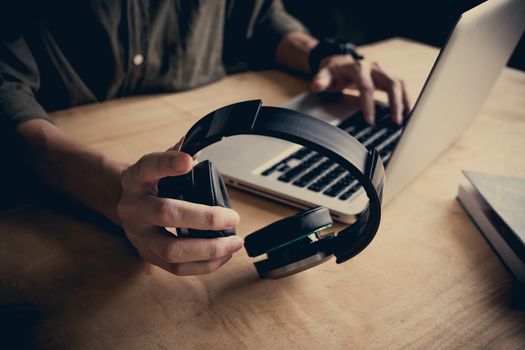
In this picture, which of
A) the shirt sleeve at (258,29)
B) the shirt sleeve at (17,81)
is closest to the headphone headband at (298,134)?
the shirt sleeve at (17,81)

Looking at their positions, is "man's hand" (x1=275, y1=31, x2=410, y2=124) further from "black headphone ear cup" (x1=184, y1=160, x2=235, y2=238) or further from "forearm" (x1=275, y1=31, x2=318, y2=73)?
"black headphone ear cup" (x1=184, y1=160, x2=235, y2=238)

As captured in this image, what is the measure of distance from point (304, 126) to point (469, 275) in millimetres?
349

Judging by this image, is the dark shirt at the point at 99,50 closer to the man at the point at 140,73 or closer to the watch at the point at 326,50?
the man at the point at 140,73

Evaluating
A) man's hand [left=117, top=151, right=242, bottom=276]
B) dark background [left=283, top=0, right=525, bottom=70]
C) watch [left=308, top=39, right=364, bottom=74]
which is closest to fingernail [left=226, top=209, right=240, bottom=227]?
man's hand [left=117, top=151, right=242, bottom=276]

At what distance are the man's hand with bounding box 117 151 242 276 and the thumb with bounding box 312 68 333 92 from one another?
546mm

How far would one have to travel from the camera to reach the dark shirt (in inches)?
31.8

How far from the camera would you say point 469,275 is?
56 cm

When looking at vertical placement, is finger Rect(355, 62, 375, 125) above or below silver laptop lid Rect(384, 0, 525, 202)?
below

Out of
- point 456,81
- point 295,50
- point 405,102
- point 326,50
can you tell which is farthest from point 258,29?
point 456,81

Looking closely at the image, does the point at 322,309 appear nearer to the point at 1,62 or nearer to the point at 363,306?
the point at 363,306

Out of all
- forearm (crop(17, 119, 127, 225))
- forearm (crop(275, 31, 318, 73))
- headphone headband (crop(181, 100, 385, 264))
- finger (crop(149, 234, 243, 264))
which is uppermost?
headphone headband (crop(181, 100, 385, 264))

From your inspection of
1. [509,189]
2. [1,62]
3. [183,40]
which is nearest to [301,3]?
[183,40]

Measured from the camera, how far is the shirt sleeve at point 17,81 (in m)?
0.74

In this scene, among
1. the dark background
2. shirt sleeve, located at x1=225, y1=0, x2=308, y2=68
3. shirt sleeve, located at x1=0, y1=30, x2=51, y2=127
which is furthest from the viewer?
the dark background
